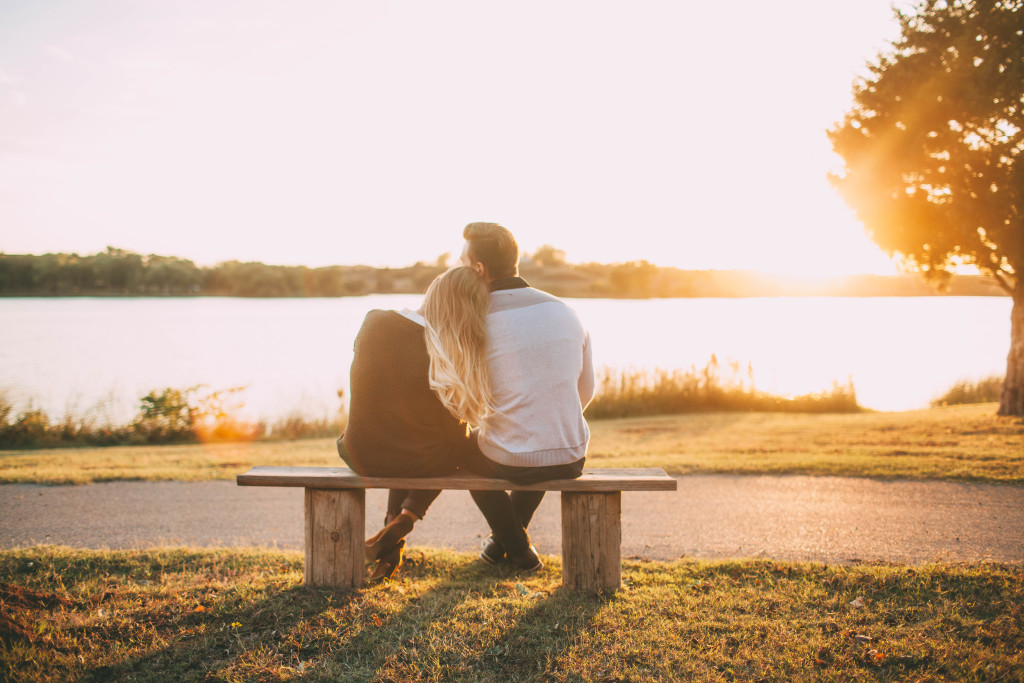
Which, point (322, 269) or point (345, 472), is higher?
point (322, 269)

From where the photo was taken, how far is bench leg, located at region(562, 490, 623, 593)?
3416 millimetres

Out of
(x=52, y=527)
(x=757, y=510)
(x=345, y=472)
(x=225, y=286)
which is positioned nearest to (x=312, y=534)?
(x=345, y=472)

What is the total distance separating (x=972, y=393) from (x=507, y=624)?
1561 cm

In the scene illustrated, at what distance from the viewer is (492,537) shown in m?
3.99

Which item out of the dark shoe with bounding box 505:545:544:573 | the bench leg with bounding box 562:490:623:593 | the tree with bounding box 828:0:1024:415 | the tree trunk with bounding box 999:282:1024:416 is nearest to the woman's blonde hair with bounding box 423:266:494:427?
the bench leg with bounding box 562:490:623:593

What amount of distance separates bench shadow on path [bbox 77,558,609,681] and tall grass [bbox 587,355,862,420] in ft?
31.4

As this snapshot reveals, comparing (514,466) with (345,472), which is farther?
(345,472)

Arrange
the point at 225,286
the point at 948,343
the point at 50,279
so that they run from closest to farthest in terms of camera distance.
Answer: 1. the point at 948,343
2. the point at 50,279
3. the point at 225,286

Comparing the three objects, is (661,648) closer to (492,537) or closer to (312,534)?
(492,537)

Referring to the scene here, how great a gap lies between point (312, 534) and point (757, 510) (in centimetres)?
371

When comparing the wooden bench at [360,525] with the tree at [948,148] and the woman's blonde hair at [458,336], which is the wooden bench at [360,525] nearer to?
the woman's blonde hair at [458,336]

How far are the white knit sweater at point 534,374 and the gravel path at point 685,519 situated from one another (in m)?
1.63

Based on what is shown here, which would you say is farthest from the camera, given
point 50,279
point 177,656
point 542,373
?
point 50,279

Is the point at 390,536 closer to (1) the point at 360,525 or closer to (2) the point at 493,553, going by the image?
(1) the point at 360,525
